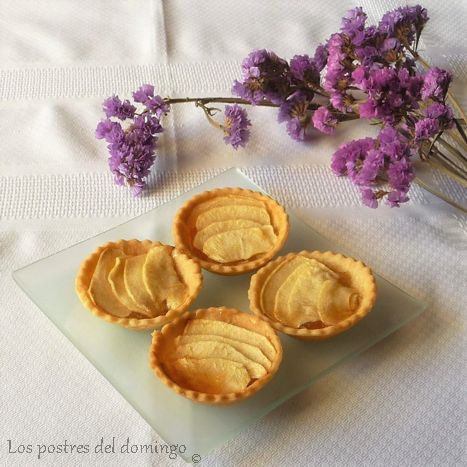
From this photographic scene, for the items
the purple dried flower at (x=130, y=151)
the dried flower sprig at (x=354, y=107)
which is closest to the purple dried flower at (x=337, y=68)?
the dried flower sprig at (x=354, y=107)

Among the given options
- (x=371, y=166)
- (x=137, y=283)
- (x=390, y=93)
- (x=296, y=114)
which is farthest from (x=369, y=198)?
(x=137, y=283)

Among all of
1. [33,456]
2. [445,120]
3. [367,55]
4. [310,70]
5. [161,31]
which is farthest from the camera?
[161,31]

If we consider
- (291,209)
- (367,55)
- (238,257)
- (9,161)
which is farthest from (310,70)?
(9,161)

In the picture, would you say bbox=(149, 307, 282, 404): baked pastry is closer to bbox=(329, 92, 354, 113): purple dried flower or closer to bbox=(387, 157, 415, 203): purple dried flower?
bbox=(387, 157, 415, 203): purple dried flower

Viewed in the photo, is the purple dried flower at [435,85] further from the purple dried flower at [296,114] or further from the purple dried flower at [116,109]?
the purple dried flower at [116,109]

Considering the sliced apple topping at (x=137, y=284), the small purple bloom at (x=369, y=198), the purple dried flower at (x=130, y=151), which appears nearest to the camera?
the sliced apple topping at (x=137, y=284)

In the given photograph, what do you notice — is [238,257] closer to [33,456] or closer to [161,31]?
[33,456]

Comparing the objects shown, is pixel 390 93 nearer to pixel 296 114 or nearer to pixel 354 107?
pixel 354 107
